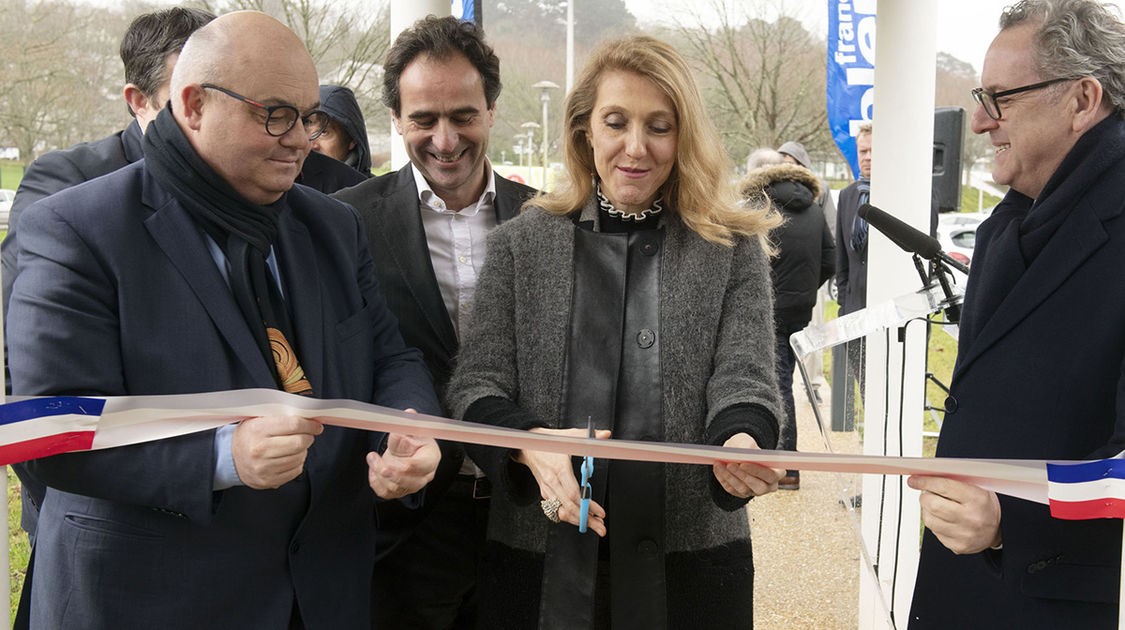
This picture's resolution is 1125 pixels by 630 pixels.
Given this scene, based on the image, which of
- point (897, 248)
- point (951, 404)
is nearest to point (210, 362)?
point (951, 404)

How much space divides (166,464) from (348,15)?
1308 centimetres

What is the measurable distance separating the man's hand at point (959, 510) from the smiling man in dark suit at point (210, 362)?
38.2 inches

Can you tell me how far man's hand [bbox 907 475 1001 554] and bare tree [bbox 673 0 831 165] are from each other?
17.7m

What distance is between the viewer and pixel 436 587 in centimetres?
281

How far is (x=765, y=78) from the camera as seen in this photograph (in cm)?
1925

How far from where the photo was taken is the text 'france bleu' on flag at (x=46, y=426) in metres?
1.60

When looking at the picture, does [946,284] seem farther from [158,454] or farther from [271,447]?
[158,454]

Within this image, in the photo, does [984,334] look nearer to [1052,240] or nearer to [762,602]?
[1052,240]

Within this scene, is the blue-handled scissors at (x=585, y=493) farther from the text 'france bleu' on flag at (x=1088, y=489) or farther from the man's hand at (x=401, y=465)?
the text 'france bleu' on flag at (x=1088, y=489)

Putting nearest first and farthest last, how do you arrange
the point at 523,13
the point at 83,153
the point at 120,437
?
1. the point at 120,437
2. the point at 83,153
3. the point at 523,13

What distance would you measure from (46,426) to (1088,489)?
1.73 m

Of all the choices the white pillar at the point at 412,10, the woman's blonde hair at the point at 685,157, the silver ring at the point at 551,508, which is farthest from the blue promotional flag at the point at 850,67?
the silver ring at the point at 551,508

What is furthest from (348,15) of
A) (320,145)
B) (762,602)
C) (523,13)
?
(762,602)

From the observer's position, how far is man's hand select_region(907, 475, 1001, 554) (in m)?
1.72
